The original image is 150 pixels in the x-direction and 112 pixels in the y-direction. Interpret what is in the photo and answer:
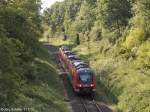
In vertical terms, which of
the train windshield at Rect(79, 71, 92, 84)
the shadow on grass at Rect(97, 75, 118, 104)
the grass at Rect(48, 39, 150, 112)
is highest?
the train windshield at Rect(79, 71, 92, 84)

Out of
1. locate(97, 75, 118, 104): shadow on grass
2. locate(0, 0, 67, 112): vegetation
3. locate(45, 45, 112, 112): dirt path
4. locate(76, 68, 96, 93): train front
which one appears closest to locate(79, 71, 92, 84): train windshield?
locate(76, 68, 96, 93): train front

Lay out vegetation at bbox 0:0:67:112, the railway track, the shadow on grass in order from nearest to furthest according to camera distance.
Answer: vegetation at bbox 0:0:67:112
the railway track
the shadow on grass

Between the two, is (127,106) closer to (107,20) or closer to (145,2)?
(145,2)

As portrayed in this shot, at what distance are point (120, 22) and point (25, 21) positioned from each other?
2937cm

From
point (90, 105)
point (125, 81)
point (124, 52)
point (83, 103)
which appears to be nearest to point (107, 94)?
point (125, 81)

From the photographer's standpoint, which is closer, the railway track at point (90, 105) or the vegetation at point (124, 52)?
the railway track at point (90, 105)

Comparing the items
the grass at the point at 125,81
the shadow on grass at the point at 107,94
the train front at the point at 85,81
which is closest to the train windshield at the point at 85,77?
the train front at the point at 85,81

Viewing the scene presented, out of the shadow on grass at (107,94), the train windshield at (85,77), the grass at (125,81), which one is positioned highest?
the train windshield at (85,77)

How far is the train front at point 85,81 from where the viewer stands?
130ft

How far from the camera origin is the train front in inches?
1561

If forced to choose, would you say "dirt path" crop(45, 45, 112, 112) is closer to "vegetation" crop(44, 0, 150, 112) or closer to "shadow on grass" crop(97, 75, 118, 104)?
"shadow on grass" crop(97, 75, 118, 104)

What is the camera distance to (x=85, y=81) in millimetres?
39656

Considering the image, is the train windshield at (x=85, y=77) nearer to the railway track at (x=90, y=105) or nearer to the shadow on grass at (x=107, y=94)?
the railway track at (x=90, y=105)

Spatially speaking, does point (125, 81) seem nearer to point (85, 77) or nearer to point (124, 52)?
point (85, 77)
